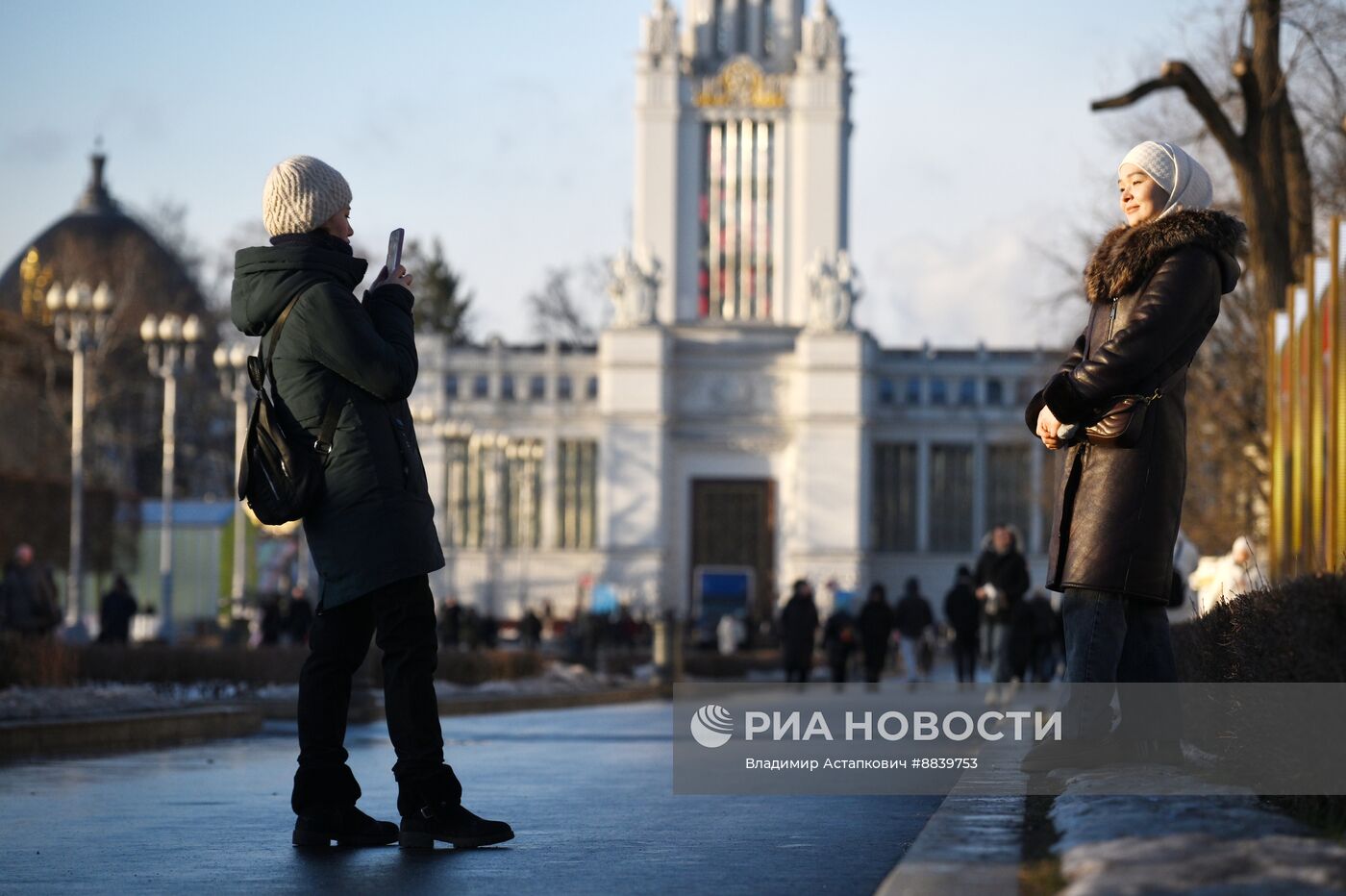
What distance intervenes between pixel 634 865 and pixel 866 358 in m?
90.7

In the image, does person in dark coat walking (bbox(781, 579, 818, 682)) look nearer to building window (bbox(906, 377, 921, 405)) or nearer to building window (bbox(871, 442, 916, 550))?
building window (bbox(871, 442, 916, 550))

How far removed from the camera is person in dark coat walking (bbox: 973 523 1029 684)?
2141 centimetres

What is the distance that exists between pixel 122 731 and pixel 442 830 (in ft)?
28.8

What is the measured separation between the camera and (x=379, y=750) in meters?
14.5

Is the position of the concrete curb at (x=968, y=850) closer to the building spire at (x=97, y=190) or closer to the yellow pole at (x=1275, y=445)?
the yellow pole at (x=1275, y=445)

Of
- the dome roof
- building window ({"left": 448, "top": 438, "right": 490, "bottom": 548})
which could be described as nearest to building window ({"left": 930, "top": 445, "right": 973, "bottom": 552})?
building window ({"left": 448, "top": 438, "right": 490, "bottom": 548})

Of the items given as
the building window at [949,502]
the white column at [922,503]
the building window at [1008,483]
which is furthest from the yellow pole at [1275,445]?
the building window at [1008,483]

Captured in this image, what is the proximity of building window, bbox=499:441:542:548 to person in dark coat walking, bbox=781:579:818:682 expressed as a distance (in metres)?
68.2

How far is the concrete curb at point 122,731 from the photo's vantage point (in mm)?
13727

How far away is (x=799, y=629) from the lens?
3081cm

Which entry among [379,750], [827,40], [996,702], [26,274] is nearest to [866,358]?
[827,40]

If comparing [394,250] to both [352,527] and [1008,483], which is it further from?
[1008,483]

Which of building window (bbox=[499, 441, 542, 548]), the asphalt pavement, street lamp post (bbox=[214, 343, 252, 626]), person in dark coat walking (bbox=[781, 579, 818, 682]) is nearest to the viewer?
the asphalt pavement

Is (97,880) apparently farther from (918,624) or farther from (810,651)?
(918,624)
